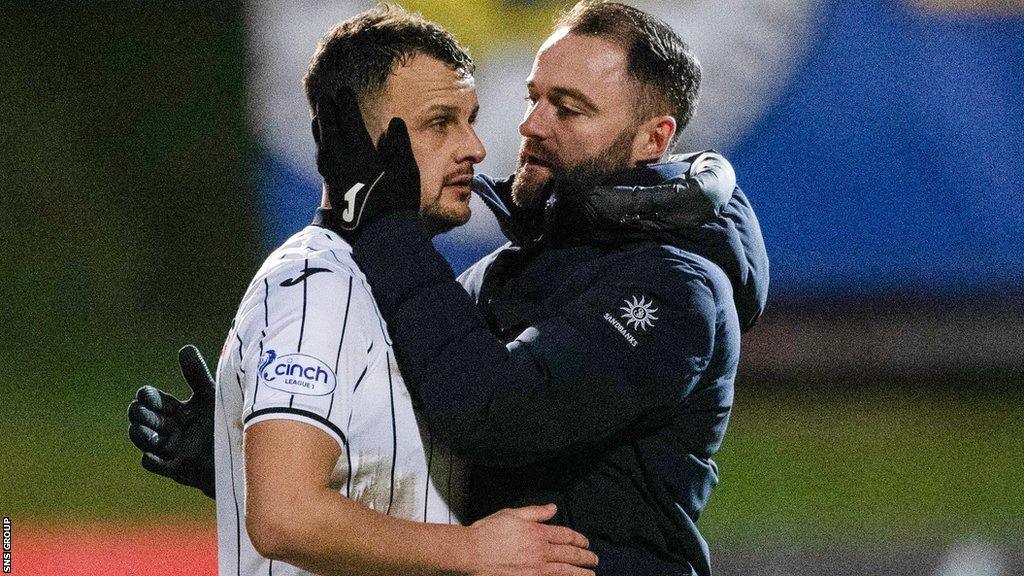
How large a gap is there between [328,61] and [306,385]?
0.82 meters

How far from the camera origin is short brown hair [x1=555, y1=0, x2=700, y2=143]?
324cm

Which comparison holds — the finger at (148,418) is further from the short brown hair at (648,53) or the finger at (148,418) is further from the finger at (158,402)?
the short brown hair at (648,53)

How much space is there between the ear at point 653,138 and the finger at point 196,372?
3.89 feet

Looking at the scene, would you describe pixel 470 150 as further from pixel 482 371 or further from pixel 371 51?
pixel 482 371

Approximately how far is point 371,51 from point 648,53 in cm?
84

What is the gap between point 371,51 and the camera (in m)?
2.71

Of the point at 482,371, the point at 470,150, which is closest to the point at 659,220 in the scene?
the point at 470,150

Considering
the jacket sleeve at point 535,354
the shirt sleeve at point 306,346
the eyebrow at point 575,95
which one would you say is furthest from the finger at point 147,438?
the eyebrow at point 575,95

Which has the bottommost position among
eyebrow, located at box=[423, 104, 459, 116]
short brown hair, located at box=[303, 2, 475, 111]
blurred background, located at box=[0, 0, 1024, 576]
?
blurred background, located at box=[0, 0, 1024, 576]

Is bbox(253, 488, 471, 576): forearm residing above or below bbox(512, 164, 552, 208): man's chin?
below

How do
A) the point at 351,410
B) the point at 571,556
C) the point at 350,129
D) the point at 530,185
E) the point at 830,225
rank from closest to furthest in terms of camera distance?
1. the point at 351,410
2. the point at 571,556
3. the point at 350,129
4. the point at 530,185
5. the point at 830,225

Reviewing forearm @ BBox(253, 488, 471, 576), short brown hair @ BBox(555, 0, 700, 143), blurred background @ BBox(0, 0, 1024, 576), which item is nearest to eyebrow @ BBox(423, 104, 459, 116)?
short brown hair @ BBox(555, 0, 700, 143)

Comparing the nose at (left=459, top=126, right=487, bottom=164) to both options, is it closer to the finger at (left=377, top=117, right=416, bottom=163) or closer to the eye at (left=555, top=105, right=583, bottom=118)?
the finger at (left=377, top=117, right=416, bottom=163)

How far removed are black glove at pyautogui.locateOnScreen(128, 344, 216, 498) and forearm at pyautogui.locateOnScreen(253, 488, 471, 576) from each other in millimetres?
799
